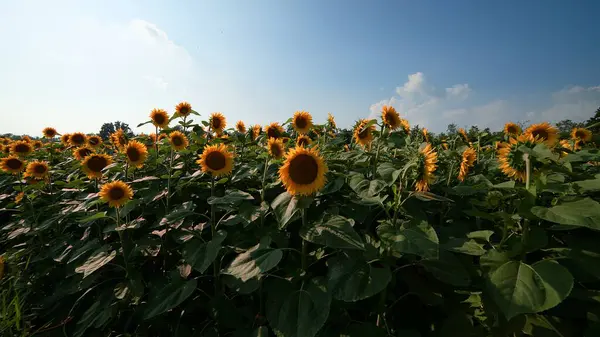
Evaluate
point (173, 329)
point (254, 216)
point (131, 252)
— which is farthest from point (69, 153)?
point (254, 216)

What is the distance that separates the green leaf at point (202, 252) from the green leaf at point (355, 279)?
79 centimetres

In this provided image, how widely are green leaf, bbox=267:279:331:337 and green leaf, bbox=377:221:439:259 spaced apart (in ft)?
1.40

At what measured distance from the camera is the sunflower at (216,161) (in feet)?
8.32

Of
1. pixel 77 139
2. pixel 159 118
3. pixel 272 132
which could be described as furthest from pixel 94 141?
pixel 272 132

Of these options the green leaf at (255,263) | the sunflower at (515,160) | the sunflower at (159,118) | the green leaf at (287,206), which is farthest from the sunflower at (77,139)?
the sunflower at (515,160)

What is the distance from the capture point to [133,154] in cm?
320

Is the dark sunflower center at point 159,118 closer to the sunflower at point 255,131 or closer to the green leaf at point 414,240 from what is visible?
the sunflower at point 255,131

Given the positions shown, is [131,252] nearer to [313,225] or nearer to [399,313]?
[313,225]

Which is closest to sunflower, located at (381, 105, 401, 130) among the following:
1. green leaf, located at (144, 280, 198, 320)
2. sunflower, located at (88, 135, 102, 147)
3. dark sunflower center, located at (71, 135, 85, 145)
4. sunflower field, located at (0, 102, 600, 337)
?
sunflower field, located at (0, 102, 600, 337)

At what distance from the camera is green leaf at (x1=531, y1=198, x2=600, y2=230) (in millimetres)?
1083

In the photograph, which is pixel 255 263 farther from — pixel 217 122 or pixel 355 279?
pixel 217 122

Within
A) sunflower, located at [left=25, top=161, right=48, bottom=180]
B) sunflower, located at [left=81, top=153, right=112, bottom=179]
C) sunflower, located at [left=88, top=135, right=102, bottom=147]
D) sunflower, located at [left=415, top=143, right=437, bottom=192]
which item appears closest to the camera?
sunflower, located at [left=415, top=143, right=437, bottom=192]

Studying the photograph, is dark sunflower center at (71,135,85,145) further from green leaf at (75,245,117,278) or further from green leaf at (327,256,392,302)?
green leaf at (327,256,392,302)

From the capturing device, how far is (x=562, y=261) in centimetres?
139
